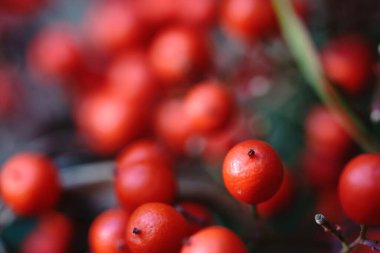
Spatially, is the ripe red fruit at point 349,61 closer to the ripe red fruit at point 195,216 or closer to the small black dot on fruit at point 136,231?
the ripe red fruit at point 195,216

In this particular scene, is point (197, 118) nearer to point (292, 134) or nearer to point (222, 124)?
point (222, 124)

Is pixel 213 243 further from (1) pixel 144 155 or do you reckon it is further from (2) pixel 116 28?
(2) pixel 116 28

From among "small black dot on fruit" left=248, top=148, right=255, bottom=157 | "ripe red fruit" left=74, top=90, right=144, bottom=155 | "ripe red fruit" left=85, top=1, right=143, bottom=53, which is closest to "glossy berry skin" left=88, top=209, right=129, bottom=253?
"small black dot on fruit" left=248, top=148, right=255, bottom=157

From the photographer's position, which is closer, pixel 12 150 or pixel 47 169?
pixel 47 169

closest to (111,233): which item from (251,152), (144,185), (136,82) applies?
(144,185)

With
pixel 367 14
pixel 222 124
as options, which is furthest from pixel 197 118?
pixel 367 14
